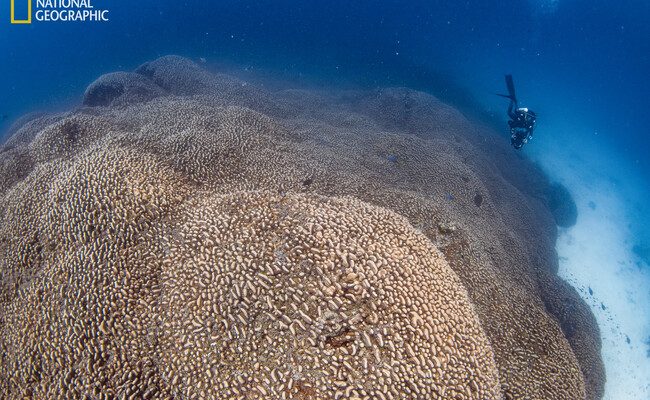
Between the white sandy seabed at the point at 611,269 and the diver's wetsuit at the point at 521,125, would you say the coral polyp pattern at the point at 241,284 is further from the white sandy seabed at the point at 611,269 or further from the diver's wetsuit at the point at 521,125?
the white sandy seabed at the point at 611,269

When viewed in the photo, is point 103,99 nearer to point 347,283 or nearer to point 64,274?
point 64,274

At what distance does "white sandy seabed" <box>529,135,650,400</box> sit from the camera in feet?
48.3

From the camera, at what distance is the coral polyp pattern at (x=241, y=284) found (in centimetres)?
319

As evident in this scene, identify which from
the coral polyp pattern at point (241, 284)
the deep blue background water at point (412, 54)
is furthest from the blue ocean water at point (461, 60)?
the coral polyp pattern at point (241, 284)

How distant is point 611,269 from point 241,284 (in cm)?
2465

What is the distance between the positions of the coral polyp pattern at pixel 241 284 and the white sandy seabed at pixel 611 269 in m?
10.8

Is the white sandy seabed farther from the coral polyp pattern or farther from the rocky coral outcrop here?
the rocky coral outcrop

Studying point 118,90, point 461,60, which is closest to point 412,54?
point 461,60

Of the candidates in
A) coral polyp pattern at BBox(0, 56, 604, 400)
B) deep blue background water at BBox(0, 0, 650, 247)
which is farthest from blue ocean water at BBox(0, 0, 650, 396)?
coral polyp pattern at BBox(0, 56, 604, 400)

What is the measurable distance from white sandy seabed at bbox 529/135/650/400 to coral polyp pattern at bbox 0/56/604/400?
10759mm

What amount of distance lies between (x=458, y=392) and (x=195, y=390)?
260cm

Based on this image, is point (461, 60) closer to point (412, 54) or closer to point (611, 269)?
point (412, 54)

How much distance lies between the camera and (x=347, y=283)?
3387mm

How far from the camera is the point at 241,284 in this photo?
11.7 feet
